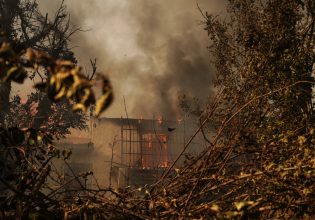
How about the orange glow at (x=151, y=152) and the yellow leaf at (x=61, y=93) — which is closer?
the yellow leaf at (x=61, y=93)

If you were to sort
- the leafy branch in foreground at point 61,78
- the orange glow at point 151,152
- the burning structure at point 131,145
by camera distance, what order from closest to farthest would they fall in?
1. the leafy branch in foreground at point 61,78
2. the burning structure at point 131,145
3. the orange glow at point 151,152

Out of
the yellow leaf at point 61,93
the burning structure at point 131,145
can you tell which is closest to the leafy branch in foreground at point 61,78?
the yellow leaf at point 61,93

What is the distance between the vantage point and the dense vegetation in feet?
6.78

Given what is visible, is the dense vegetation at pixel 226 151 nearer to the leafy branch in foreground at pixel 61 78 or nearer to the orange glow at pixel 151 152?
the leafy branch in foreground at pixel 61 78

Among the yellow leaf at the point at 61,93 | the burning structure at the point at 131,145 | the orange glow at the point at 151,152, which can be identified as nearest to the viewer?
the yellow leaf at the point at 61,93

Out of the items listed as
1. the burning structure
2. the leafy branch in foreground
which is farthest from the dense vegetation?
the burning structure

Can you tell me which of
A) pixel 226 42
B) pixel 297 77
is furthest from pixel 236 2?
pixel 297 77

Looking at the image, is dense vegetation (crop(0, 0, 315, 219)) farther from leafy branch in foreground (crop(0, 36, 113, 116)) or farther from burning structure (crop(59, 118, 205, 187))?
burning structure (crop(59, 118, 205, 187))

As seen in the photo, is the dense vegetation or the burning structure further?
the burning structure

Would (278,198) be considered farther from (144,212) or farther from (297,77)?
(297,77)

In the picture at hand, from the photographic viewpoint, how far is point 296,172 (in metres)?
4.55

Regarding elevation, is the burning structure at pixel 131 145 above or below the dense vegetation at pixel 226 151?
above

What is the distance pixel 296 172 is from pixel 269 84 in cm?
603

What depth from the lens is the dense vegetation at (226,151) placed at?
81.4 inches
